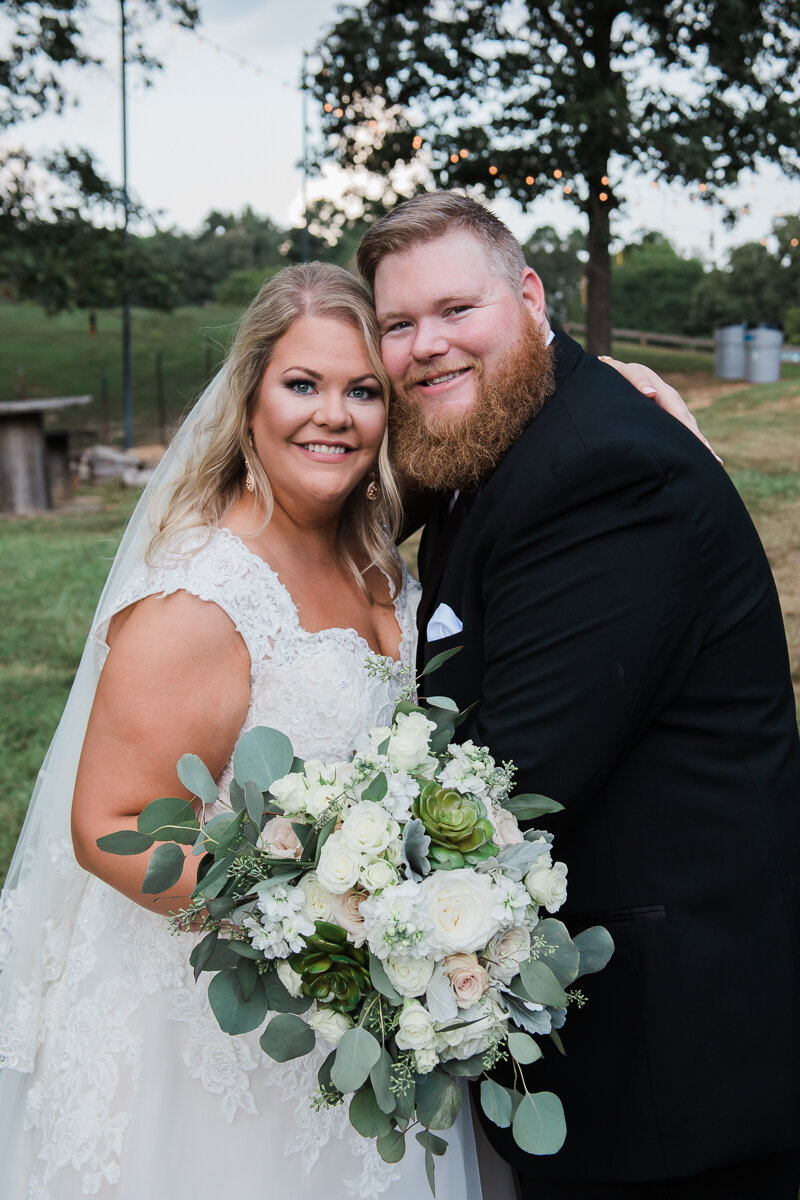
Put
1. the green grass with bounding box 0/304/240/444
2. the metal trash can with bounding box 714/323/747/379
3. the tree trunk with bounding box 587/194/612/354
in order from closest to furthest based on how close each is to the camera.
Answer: the tree trunk with bounding box 587/194/612/354
the metal trash can with bounding box 714/323/747/379
the green grass with bounding box 0/304/240/444

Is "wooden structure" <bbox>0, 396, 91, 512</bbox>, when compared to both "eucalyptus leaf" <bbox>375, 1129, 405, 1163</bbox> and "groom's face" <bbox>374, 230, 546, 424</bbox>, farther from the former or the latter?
"eucalyptus leaf" <bbox>375, 1129, 405, 1163</bbox>

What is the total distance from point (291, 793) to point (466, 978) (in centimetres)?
43

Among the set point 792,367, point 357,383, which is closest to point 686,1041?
point 357,383

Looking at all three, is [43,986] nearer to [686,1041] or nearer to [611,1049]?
[611,1049]

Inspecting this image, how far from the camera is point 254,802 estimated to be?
176 centimetres

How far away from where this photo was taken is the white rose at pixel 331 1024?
1708mm

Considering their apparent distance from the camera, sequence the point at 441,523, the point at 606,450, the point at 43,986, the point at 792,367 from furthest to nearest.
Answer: the point at 792,367 → the point at 441,523 → the point at 43,986 → the point at 606,450

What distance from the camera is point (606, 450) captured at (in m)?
2.14

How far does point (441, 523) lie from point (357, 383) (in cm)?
54

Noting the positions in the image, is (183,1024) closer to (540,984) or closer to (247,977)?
(247,977)

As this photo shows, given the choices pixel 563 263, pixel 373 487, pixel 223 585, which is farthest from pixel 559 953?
pixel 563 263

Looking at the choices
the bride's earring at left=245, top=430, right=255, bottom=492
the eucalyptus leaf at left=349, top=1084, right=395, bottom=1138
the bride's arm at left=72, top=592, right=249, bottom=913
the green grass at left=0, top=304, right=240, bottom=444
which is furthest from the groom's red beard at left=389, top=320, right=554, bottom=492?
the green grass at left=0, top=304, right=240, bottom=444

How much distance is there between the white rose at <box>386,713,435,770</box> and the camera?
1.75 metres

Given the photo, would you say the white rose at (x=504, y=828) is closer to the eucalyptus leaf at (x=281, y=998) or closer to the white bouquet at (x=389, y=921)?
the white bouquet at (x=389, y=921)
